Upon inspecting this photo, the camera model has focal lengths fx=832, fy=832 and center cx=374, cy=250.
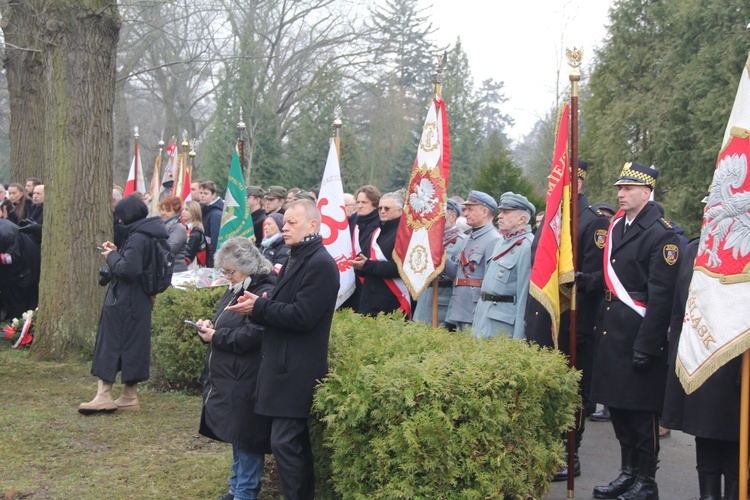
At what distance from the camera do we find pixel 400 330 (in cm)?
580

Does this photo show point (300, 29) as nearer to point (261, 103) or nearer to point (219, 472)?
point (261, 103)

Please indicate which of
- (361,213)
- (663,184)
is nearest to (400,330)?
(361,213)

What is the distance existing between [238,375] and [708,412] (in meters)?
2.86

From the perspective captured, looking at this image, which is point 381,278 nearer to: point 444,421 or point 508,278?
point 508,278

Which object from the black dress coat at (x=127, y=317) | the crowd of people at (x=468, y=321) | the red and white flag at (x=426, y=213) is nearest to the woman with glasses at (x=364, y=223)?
the crowd of people at (x=468, y=321)

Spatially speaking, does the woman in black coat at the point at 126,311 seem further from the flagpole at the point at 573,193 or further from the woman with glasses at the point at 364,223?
the flagpole at the point at 573,193

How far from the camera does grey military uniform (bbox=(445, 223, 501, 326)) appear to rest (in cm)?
720

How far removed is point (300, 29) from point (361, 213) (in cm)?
2652

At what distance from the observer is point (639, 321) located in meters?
5.71

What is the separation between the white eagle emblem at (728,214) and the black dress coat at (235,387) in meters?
2.75

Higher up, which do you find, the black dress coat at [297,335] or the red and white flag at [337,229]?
the red and white flag at [337,229]

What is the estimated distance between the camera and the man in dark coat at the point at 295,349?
15.9 ft

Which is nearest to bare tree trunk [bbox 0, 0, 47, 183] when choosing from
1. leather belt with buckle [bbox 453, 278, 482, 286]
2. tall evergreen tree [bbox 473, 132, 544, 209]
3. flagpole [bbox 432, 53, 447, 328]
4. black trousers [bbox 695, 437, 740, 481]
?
tall evergreen tree [bbox 473, 132, 544, 209]

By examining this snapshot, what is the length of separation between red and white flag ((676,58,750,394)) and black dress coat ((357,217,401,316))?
349cm
